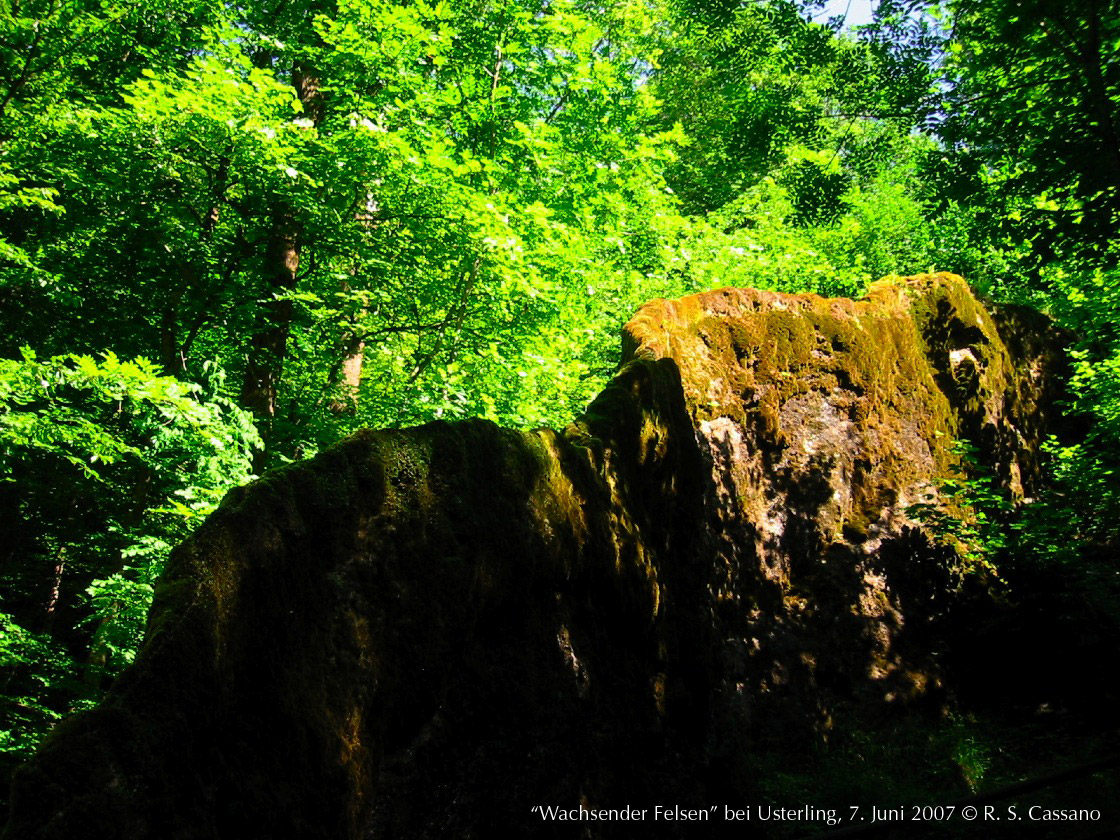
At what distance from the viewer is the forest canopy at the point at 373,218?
17.1 feet

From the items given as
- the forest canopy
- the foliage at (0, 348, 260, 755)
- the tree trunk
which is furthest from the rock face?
the tree trunk

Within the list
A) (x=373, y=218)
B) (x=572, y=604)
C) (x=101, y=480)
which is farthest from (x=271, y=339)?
(x=572, y=604)

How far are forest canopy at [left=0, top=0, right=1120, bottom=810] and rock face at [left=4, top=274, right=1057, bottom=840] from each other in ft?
4.45

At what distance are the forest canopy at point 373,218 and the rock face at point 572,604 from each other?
1.36m

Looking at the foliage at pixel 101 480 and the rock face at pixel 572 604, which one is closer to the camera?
the rock face at pixel 572 604

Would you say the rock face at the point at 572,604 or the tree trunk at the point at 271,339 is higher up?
the tree trunk at the point at 271,339

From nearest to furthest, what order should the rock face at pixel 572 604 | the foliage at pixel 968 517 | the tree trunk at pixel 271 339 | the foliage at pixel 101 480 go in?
the rock face at pixel 572 604
the foliage at pixel 101 480
the foliage at pixel 968 517
the tree trunk at pixel 271 339

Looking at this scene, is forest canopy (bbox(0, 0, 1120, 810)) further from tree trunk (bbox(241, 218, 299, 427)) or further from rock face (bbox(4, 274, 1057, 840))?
rock face (bbox(4, 274, 1057, 840))

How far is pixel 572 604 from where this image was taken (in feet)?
15.4

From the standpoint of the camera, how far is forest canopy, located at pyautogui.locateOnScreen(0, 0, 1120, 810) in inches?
206

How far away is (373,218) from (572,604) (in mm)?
5766

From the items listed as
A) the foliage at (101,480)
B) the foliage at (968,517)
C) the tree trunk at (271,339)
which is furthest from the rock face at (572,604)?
the tree trunk at (271,339)

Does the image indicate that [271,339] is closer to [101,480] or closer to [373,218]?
[373,218]

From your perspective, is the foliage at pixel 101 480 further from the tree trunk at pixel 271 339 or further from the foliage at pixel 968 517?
the foliage at pixel 968 517
